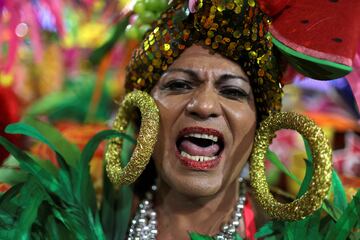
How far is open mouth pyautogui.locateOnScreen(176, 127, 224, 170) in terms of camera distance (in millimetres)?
1435

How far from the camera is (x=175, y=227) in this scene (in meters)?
1.58

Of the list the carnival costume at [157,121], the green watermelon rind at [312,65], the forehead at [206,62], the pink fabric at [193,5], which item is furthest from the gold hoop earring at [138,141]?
the green watermelon rind at [312,65]

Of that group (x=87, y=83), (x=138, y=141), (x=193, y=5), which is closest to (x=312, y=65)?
(x=193, y=5)

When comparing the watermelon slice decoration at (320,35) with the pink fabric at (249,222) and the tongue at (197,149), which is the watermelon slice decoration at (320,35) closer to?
the tongue at (197,149)

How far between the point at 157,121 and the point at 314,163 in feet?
1.31

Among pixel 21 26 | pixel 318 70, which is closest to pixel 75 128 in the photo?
pixel 21 26

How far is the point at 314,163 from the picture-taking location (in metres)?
1.36

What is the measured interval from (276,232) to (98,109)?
5.92 feet

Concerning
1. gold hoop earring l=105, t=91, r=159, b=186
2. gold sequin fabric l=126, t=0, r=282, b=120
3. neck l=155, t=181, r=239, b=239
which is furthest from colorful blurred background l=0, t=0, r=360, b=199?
neck l=155, t=181, r=239, b=239

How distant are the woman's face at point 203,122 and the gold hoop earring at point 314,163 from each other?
0.04 metres

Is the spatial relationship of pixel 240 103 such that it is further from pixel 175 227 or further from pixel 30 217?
pixel 30 217

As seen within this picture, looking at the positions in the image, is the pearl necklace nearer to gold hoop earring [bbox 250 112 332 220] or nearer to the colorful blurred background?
gold hoop earring [bbox 250 112 332 220]

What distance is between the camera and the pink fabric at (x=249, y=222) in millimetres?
1569

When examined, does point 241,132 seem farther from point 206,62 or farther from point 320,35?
point 320,35
